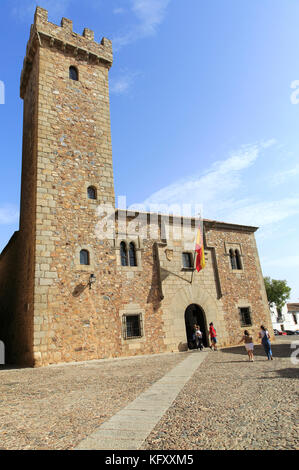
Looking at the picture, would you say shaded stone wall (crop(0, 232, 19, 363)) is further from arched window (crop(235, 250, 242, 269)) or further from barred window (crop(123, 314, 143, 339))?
arched window (crop(235, 250, 242, 269))

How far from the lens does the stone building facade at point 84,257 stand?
437 inches

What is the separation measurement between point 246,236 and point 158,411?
51.8ft

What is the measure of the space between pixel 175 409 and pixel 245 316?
44.5 feet

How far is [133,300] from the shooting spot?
511 inches

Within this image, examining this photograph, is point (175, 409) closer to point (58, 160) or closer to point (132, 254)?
point (132, 254)

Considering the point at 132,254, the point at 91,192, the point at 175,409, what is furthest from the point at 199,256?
the point at 175,409

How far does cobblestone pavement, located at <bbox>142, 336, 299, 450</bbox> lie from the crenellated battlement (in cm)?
1565

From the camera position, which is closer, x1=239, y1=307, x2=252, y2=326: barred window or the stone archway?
the stone archway

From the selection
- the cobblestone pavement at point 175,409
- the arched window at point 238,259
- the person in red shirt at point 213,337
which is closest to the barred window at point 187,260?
the person in red shirt at point 213,337

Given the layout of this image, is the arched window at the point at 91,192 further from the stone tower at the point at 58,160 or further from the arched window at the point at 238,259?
the arched window at the point at 238,259

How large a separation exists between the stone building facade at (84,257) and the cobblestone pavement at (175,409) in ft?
12.0

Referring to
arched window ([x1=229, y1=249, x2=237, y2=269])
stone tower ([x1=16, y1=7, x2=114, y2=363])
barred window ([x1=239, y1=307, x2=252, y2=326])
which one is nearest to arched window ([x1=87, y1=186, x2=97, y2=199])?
stone tower ([x1=16, y1=7, x2=114, y2=363])

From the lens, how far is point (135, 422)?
373 centimetres

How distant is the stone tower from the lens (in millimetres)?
11070
